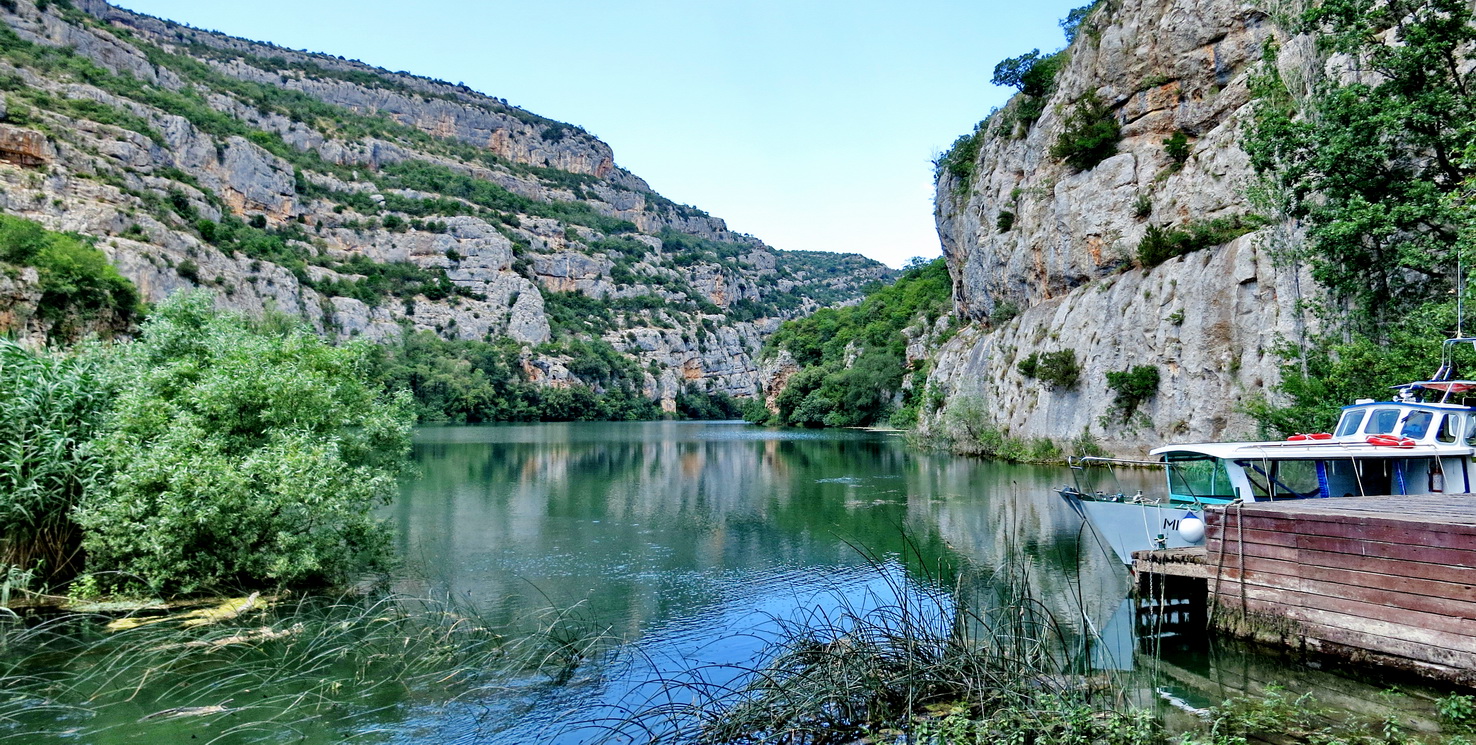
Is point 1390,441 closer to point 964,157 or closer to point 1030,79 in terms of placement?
point 1030,79

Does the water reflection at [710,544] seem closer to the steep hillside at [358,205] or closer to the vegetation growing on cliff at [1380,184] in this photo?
the vegetation growing on cliff at [1380,184]

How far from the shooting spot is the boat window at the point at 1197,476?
1093cm

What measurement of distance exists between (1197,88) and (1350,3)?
703 inches

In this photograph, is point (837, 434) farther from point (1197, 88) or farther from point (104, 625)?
point (104, 625)

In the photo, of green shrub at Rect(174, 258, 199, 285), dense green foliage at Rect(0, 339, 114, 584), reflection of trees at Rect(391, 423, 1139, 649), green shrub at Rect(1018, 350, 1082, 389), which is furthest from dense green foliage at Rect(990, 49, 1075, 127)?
green shrub at Rect(174, 258, 199, 285)

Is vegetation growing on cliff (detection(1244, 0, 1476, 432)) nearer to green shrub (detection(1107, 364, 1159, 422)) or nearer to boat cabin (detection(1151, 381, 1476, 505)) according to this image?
boat cabin (detection(1151, 381, 1476, 505))

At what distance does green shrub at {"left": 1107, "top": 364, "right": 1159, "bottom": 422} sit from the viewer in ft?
94.5

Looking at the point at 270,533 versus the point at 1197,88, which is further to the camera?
the point at 1197,88

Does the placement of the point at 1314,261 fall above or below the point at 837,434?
above

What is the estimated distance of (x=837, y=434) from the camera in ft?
196

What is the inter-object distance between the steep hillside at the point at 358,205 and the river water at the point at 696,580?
20111 millimetres

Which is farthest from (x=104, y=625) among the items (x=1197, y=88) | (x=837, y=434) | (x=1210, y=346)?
(x=837, y=434)

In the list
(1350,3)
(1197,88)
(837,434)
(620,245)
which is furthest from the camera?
(620,245)

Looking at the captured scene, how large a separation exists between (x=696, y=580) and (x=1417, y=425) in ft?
38.6
